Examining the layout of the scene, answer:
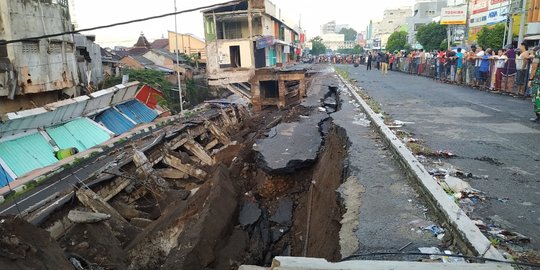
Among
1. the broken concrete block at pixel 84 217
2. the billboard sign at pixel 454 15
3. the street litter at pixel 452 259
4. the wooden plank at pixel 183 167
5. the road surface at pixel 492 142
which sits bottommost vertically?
the wooden plank at pixel 183 167

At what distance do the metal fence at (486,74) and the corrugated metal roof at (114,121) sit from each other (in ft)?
52.7

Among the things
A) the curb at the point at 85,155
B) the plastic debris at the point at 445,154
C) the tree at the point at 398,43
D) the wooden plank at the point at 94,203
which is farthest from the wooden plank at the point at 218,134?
the tree at the point at 398,43

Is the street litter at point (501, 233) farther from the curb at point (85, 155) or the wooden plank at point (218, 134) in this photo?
the curb at point (85, 155)

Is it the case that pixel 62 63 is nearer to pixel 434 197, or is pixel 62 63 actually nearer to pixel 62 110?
pixel 62 110

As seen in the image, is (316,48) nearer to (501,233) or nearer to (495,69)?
(495,69)

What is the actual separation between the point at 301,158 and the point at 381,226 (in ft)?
9.21

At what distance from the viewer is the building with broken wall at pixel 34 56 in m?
13.0

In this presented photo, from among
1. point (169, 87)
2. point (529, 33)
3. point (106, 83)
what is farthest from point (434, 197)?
point (169, 87)

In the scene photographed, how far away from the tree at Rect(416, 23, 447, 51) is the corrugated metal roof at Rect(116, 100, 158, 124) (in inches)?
1266

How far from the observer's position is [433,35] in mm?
40562

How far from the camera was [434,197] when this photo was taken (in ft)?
12.1

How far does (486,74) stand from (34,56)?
17681 mm

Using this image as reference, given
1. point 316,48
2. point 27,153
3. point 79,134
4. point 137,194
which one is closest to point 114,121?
point 79,134

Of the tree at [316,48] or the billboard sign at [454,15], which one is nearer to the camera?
the billboard sign at [454,15]
